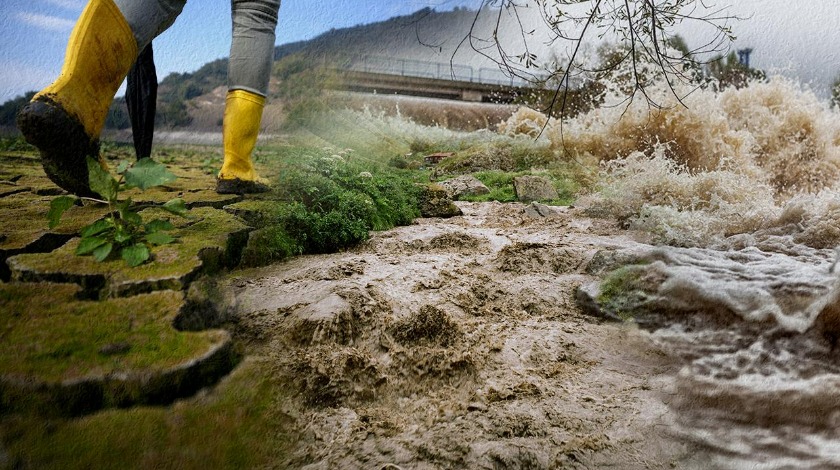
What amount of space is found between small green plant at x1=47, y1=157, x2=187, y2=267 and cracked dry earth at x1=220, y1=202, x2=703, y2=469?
24cm

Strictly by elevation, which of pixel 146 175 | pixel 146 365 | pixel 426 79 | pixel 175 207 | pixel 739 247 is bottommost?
pixel 146 365

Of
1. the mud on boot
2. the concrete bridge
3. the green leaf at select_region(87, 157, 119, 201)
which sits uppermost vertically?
the concrete bridge

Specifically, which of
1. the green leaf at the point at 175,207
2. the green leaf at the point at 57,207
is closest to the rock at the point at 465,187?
the green leaf at the point at 175,207

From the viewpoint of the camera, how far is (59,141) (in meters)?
1.42

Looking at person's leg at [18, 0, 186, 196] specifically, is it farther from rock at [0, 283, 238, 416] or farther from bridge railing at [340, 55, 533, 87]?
bridge railing at [340, 55, 533, 87]

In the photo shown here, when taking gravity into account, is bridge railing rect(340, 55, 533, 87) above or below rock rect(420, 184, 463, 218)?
above

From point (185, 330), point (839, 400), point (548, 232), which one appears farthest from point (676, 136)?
point (185, 330)

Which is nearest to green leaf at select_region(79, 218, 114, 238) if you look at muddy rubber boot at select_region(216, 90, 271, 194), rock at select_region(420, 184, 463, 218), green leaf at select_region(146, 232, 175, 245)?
green leaf at select_region(146, 232, 175, 245)

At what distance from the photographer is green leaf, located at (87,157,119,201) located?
→ 1.41 metres

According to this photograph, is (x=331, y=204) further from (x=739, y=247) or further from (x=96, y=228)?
(x=739, y=247)

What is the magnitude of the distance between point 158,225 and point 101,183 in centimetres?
17

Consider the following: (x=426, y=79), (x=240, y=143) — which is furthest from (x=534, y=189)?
A: (x=240, y=143)

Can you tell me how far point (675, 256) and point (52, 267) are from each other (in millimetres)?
1702

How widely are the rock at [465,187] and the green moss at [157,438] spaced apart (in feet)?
4.19
